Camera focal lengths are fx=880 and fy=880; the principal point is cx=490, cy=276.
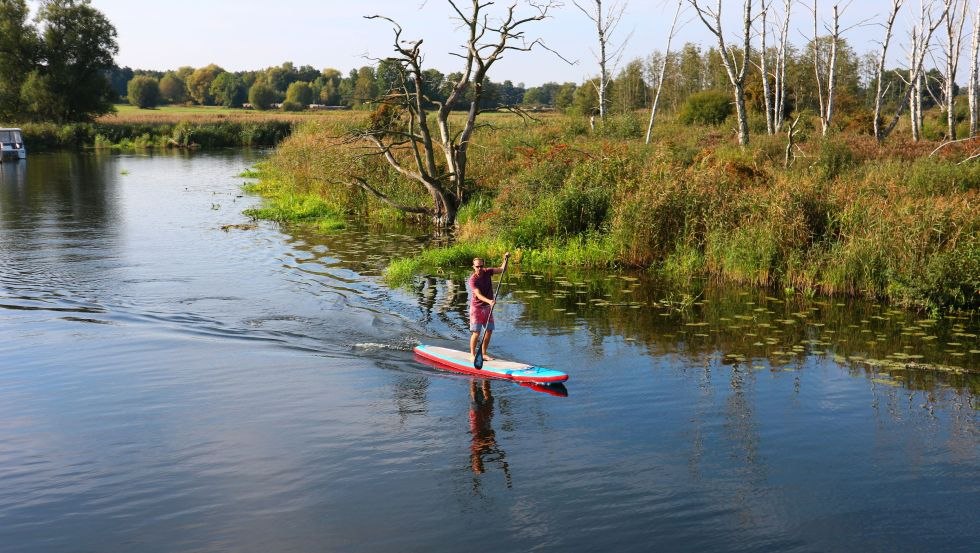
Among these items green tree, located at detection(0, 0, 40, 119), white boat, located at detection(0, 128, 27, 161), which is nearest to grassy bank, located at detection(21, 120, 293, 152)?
green tree, located at detection(0, 0, 40, 119)

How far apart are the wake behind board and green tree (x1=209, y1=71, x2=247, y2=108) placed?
424ft

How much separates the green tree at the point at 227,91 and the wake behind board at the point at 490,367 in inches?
5091

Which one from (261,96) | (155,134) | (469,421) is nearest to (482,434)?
(469,421)

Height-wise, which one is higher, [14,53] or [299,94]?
[299,94]

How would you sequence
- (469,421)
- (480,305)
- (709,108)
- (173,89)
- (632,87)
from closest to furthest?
(469,421), (480,305), (709,108), (632,87), (173,89)

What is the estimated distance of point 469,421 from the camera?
1173 centimetres

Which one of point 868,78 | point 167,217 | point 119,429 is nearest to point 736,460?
point 119,429

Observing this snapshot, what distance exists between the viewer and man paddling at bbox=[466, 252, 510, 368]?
543 inches

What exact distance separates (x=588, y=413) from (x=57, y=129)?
76.8 meters

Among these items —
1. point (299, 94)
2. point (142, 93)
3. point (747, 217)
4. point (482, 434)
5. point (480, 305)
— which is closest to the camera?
point (482, 434)

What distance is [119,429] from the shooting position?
37.5 ft

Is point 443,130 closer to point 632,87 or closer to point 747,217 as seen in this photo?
point 747,217

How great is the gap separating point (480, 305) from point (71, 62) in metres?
79.4

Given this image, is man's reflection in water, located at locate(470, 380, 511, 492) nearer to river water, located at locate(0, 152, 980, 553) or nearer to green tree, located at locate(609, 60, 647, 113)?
river water, located at locate(0, 152, 980, 553)
